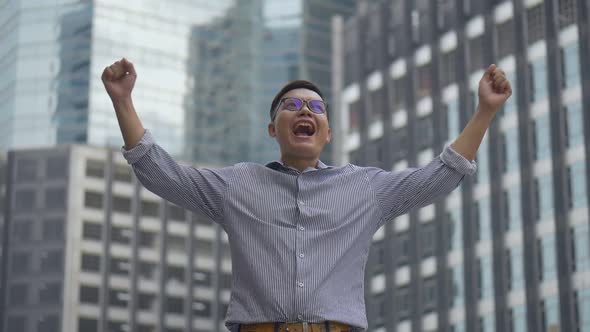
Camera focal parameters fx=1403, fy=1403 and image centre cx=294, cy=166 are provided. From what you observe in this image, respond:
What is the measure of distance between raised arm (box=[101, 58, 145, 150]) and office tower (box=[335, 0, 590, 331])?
5363 centimetres

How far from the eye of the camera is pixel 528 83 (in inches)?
2544

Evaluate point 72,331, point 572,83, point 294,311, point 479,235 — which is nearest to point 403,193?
point 294,311

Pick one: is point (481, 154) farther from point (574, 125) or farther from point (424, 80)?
point (424, 80)

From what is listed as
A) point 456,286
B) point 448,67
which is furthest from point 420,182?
point 448,67

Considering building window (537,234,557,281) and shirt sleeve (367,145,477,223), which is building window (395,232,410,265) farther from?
shirt sleeve (367,145,477,223)

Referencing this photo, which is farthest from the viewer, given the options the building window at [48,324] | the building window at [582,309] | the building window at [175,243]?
the building window at [175,243]

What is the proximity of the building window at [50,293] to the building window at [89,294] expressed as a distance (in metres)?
1.37

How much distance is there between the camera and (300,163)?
6664mm

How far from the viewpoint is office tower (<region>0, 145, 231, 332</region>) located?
276ft

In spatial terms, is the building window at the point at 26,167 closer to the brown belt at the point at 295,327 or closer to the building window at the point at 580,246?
the building window at the point at 580,246

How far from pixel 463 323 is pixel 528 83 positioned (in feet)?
38.1

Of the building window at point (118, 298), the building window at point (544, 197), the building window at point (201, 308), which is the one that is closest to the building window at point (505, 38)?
the building window at point (544, 197)

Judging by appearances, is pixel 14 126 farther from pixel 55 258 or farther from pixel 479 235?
pixel 479 235

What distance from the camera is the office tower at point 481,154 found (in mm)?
61000
